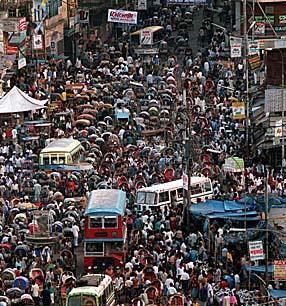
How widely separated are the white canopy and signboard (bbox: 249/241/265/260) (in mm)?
20691

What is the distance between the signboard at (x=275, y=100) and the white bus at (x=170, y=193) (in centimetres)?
562

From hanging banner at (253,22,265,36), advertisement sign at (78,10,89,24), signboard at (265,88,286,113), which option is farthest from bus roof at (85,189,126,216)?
advertisement sign at (78,10,89,24)

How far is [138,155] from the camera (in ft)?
184

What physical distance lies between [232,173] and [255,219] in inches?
211

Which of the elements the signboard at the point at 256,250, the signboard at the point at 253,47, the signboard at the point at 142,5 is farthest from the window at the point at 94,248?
the signboard at the point at 142,5

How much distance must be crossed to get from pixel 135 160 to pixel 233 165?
395cm

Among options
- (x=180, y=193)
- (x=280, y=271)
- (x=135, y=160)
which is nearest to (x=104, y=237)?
(x=180, y=193)

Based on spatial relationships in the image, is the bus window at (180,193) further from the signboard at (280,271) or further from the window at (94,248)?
the signboard at (280,271)

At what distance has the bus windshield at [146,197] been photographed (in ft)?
165

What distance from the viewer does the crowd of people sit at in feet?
146

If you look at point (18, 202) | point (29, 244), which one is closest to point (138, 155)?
point (18, 202)

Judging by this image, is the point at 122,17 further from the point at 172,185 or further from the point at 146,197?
the point at 146,197

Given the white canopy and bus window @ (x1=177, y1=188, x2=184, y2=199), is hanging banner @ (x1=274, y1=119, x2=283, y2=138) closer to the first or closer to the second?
bus window @ (x1=177, y1=188, x2=184, y2=199)

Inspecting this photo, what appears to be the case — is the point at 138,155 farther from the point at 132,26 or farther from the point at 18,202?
the point at 132,26
